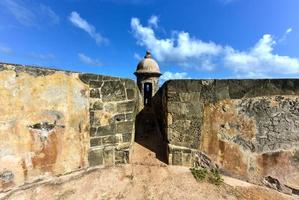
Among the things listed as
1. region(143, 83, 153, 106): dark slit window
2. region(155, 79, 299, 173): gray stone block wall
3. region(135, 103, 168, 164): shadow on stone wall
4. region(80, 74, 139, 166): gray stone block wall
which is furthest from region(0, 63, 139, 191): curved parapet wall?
region(143, 83, 153, 106): dark slit window

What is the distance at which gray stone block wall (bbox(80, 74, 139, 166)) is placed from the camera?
3545mm

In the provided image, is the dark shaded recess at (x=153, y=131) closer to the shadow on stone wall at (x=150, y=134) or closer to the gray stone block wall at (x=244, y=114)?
the shadow on stone wall at (x=150, y=134)

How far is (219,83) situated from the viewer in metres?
3.75

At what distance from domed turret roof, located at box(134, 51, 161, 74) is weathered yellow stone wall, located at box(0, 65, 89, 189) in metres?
8.95

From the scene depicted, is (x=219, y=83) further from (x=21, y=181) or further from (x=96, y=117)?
(x=21, y=181)

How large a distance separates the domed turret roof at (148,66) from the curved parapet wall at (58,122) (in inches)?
328

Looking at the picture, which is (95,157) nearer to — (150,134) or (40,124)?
(40,124)

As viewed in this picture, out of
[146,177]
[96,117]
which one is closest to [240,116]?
[146,177]

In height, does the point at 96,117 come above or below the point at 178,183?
above

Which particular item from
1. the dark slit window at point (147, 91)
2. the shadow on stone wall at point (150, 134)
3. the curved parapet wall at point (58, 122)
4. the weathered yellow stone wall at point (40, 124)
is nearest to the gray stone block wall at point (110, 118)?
the curved parapet wall at point (58, 122)

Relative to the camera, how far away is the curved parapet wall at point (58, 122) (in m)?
2.74

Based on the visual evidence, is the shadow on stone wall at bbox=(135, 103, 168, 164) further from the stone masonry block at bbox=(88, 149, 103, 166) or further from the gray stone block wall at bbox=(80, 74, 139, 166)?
the stone masonry block at bbox=(88, 149, 103, 166)

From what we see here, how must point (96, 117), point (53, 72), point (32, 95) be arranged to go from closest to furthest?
1. point (32, 95)
2. point (53, 72)
3. point (96, 117)

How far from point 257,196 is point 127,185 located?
213cm
